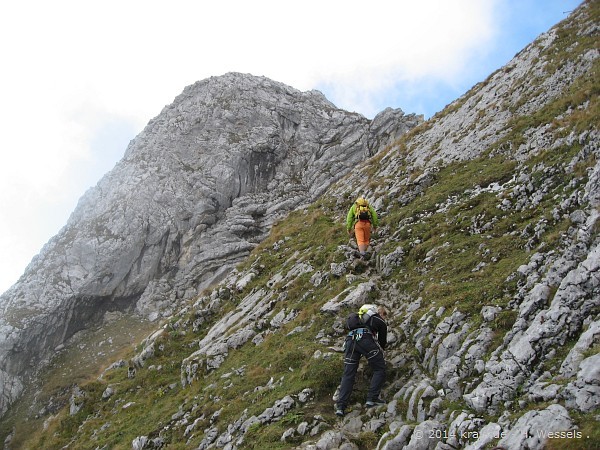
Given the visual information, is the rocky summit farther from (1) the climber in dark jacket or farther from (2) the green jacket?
(2) the green jacket

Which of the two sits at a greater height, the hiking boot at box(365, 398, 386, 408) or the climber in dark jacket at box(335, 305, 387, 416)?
the climber in dark jacket at box(335, 305, 387, 416)

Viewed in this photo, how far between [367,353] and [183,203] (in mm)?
44080

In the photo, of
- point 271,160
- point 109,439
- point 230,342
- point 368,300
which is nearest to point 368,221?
point 368,300

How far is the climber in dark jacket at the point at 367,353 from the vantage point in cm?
1109

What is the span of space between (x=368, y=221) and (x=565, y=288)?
10583 mm

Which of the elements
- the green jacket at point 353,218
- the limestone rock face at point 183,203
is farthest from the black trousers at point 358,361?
the limestone rock face at point 183,203

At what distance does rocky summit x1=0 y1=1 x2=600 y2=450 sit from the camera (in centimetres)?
912

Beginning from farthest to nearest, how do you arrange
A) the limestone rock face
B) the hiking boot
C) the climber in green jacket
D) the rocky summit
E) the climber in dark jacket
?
the limestone rock face < the climber in green jacket < the climber in dark jacket < the hiking boot < the rocky summit

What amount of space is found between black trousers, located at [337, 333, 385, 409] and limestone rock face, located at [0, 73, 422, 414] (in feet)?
109

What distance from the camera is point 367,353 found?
11.6 metres

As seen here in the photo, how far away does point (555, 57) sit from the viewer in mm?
28234

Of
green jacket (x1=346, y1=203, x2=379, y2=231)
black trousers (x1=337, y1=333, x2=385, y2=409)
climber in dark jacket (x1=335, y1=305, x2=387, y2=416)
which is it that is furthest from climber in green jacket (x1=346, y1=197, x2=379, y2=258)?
black trousers (x1=337, y1=333, x2=385, y2=409)

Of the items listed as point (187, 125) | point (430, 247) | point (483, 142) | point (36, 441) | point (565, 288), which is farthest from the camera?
point (187, 125)

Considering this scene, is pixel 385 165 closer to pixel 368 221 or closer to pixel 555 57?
pixel 555 57
